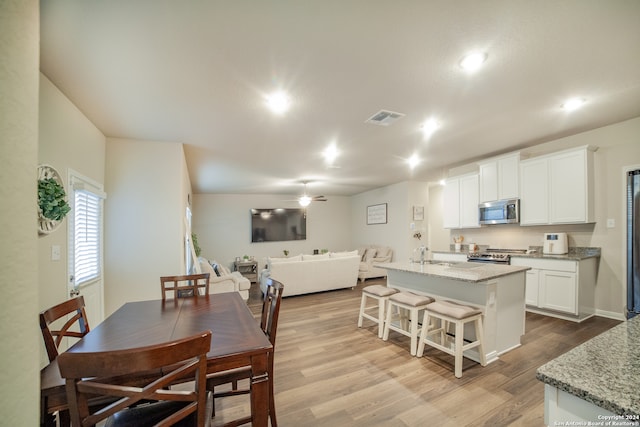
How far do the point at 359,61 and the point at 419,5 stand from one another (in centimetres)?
55

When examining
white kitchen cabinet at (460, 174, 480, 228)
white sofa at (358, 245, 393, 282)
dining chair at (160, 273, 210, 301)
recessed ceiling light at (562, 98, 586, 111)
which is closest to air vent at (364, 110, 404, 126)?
recessed ceiling light at (562, 98, 586, 111)

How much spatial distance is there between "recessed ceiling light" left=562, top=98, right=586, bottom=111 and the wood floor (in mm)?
2605

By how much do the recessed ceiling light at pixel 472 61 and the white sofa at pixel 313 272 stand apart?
4197 mm

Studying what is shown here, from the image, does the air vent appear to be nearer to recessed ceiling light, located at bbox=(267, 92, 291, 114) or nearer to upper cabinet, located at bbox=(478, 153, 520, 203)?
recessed ceiling light, located at bbox=(267, 92, 291, 114)

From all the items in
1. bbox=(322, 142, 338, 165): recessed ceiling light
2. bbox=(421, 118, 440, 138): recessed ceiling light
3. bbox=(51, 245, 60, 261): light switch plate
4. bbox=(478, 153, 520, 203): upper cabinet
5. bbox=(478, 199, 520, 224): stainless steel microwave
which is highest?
bbox=(421, 118, 440, 138): recessed ceiling light

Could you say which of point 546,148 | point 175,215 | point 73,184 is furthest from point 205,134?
point 546,148

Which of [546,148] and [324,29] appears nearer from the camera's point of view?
Result: [324,29]

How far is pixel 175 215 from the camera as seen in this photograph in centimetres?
349

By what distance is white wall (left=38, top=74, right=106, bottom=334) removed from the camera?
1987mm

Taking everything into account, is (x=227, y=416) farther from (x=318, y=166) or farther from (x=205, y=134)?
(x=318, y=166)

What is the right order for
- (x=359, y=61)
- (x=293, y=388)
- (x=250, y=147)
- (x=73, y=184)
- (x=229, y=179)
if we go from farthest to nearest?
(x=229, y=179) → (x=250, y=147) → (x=73, y=184) → (x=293, y=388) → (x=359, y=61)

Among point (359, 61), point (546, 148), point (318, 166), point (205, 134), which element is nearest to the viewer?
point (359, 61)

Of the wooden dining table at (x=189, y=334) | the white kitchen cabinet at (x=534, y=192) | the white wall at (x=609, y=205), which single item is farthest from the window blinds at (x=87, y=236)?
the white wall at (x=609, y=205)

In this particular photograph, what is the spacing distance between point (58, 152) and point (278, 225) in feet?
21.0
